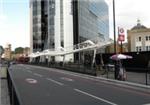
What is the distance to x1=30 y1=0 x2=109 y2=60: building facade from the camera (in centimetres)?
9919

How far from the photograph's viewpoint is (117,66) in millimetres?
33344

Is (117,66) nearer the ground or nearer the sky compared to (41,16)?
nearer the ground

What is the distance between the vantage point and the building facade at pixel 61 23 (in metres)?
99.2

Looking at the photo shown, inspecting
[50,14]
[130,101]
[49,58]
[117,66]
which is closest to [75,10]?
[50,14]

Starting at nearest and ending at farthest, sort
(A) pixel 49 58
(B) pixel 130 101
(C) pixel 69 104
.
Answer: (C) pixel 69 104 < (B) pixel 130 101 < (A) pixel 49 58

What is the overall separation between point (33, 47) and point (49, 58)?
21781mm

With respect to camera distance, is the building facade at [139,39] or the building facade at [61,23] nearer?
the building facade at [139,39]

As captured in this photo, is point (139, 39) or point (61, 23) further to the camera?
point (139, 39)

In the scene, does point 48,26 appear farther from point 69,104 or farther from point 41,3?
point 69,104

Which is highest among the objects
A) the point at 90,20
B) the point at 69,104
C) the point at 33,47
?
the point at 90,20

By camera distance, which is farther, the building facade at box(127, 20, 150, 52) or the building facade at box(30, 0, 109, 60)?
the building facade at box(30, 0, 109, 60)

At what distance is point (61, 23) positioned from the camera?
327ft

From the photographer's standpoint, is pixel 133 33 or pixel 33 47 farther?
pixel 33 47

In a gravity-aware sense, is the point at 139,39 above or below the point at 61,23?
below
